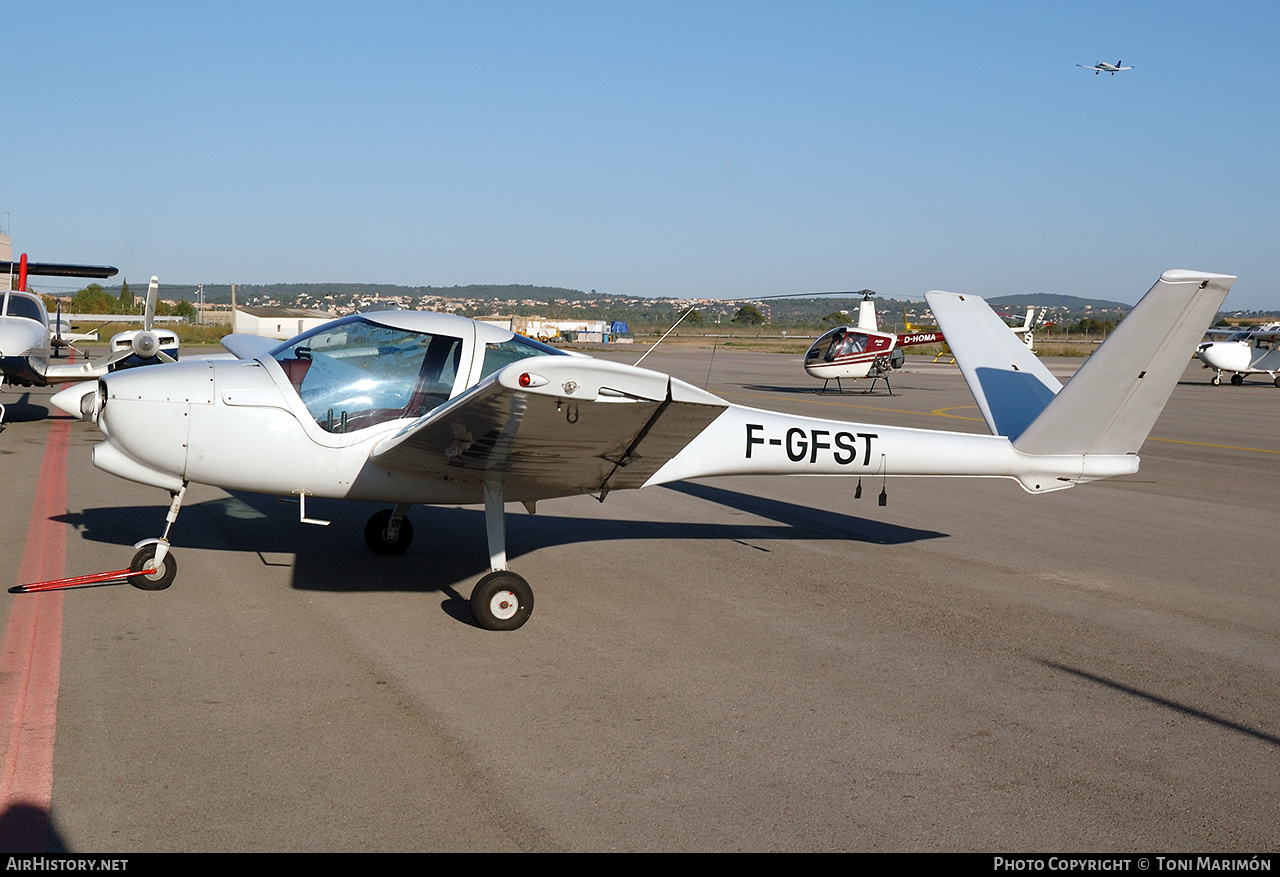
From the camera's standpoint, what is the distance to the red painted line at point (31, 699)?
3496 mm

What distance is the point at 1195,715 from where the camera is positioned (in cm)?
491

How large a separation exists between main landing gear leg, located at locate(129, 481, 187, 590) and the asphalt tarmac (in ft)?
0.46

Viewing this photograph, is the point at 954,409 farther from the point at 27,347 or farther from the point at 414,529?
the point at 27,347

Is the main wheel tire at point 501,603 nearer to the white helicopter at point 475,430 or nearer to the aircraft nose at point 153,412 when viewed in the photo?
the white helicopter at point 475,430

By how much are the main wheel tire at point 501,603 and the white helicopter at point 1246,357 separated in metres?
38.6

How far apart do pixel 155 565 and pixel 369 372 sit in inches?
78.8

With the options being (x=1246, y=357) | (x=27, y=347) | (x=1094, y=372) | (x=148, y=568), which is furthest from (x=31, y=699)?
(x=1246, y=357)

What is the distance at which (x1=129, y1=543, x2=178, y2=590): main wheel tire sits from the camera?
6.62 metres

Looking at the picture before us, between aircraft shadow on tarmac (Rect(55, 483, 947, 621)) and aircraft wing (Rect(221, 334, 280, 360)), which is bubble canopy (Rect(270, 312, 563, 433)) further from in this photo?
aircraft wing (Rect(221, 334, 280, 360))

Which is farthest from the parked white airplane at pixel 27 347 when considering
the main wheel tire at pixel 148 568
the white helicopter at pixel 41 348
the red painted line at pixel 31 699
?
the main wheel tire at pixel 148 568

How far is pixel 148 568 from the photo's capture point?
21.7 feet

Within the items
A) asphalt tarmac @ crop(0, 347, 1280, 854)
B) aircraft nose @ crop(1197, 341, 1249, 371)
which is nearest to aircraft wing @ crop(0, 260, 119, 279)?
asphalt tarmac @ crop(0, 347, 1280, 854)

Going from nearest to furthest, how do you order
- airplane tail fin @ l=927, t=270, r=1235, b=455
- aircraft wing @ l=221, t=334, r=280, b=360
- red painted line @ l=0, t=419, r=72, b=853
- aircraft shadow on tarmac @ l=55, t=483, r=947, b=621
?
red painted line @ l=0, t=419, r=72, b=853
airplane tail fin @ l=927, t=270, r=1235, b=455
aircraft shadow on tarmac @ l=55, t=483, r=947, b=621
aircraft wing @ l=221, t=334, r=280, b=360
